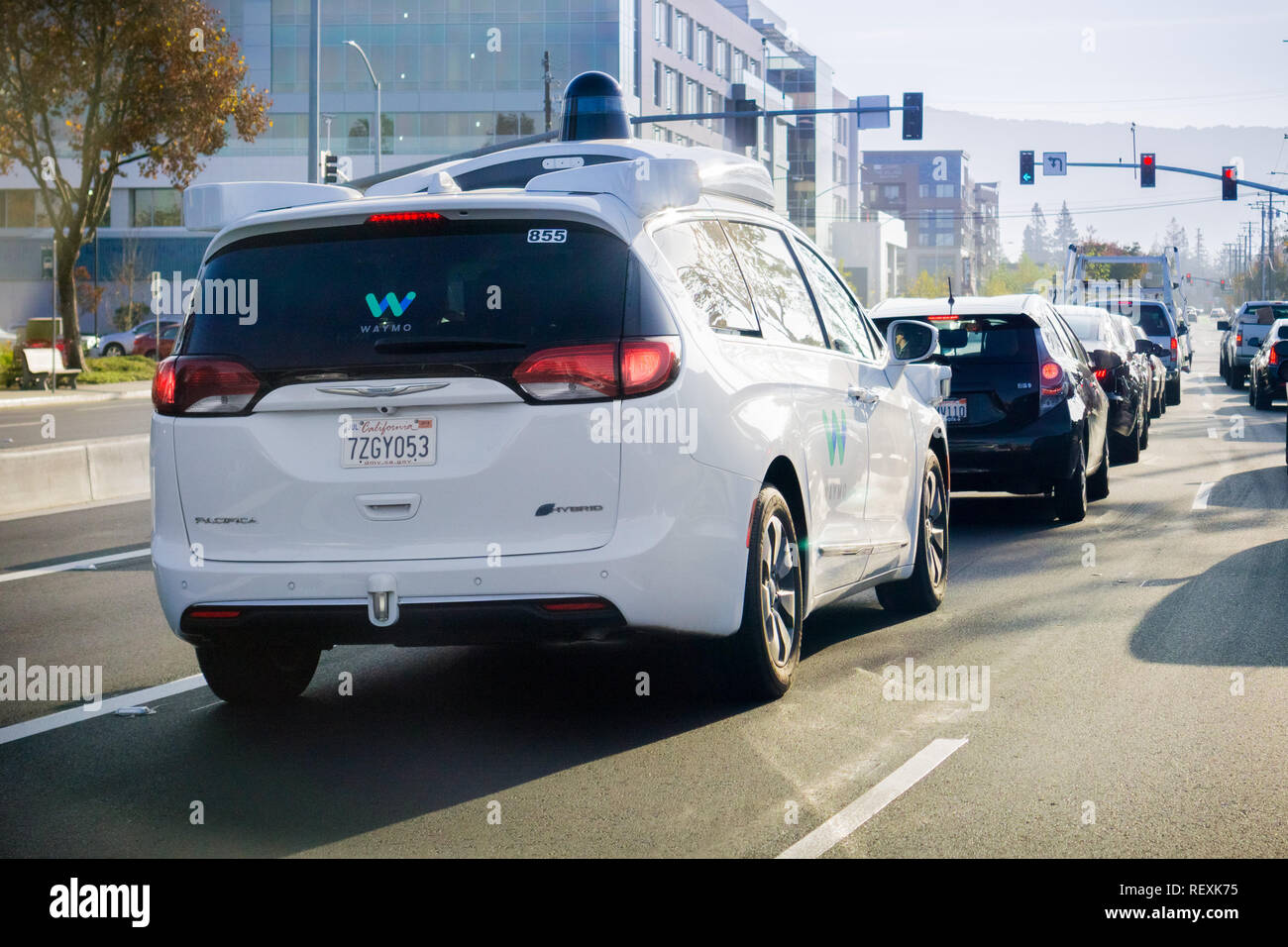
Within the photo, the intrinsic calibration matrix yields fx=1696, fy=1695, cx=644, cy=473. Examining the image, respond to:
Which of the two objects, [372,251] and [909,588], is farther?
[909,588]

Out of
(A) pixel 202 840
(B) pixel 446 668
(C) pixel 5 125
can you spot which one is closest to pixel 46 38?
(C) pixel 5 125

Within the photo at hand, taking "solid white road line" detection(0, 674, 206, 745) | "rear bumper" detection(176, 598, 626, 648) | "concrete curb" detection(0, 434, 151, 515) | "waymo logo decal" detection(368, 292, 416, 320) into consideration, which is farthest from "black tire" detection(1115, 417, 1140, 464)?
"waymo logo decal" detection(368, 292, 416, 320)

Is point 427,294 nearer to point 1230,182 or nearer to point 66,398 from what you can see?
point 66,398

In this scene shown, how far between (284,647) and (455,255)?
1977 millimetres

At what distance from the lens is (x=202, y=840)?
15.9 feet

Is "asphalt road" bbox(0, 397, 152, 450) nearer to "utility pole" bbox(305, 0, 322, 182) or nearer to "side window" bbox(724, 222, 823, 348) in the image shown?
"utility pole" bbox(305, 0, 322, 182)

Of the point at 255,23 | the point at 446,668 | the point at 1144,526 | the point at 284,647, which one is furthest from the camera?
the point at 255,23

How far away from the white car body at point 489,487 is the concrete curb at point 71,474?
917 cm

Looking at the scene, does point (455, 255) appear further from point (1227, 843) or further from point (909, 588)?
point (909, 588)

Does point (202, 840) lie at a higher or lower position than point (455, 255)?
lower

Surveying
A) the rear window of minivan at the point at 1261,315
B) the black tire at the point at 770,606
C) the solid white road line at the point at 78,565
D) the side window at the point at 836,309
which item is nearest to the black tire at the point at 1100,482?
the side window at the point at 836,309

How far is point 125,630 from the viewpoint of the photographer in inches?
339

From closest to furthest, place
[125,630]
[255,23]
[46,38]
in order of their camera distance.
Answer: [125,630], [46,38], [255,23]
